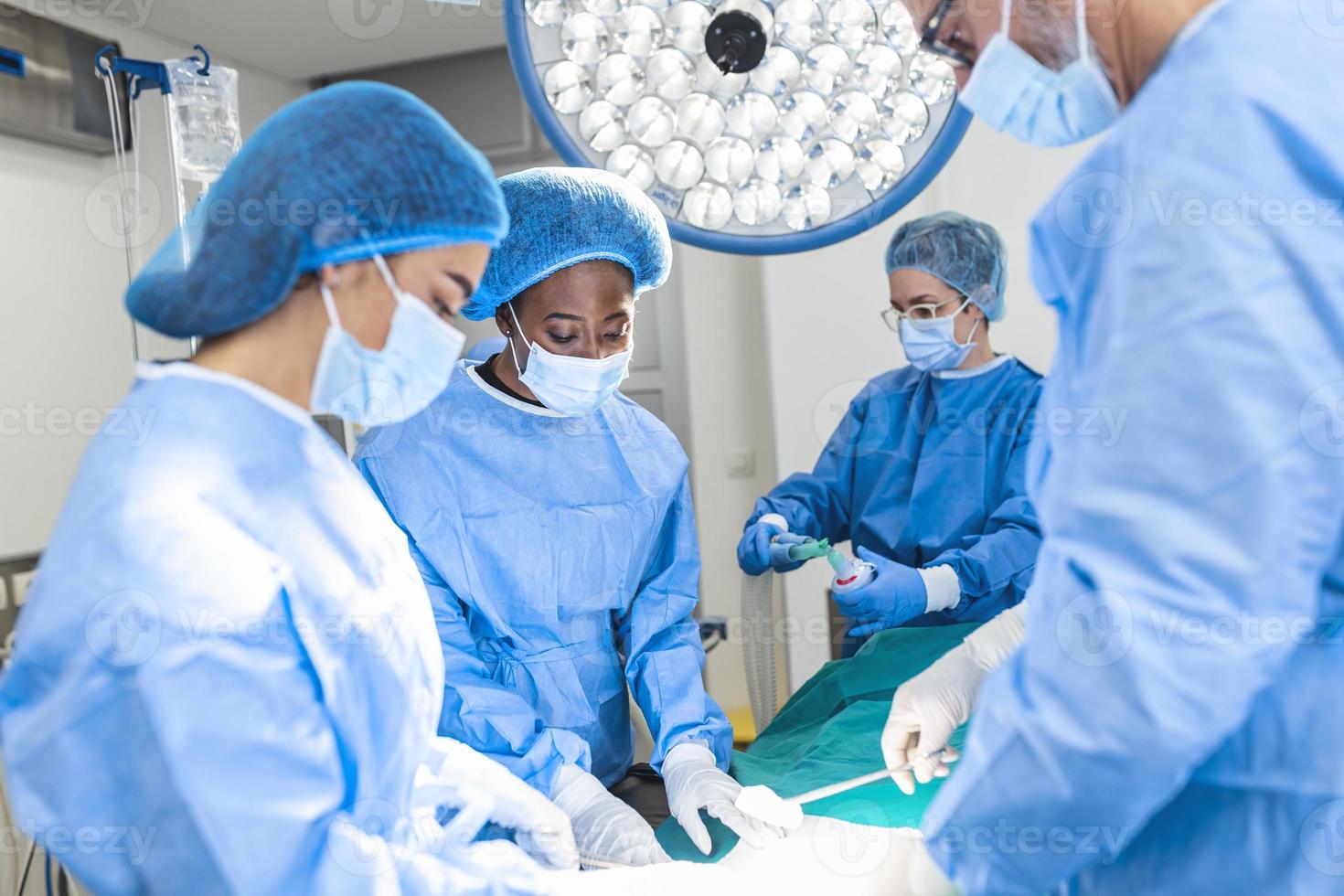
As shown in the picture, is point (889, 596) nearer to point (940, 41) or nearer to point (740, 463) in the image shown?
point (940, 41)

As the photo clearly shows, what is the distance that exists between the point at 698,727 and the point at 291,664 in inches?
29.8

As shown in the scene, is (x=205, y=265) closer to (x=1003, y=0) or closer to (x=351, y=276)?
(x=351, y=276)

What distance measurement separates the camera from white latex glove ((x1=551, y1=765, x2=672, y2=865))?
1.20 metres

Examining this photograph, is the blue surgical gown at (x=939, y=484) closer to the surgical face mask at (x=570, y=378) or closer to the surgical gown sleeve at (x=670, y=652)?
the surgical gown sleeve at (x=670, y=652)

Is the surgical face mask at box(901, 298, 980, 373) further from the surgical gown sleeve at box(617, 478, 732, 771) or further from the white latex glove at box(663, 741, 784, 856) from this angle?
the white latex glove at box(663, 741, 784, 856)

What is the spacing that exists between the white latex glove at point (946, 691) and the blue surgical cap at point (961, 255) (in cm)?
112

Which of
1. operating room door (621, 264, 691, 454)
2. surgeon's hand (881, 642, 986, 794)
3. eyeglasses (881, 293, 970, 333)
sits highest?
eyeglasses (881, 293, 970, 333)

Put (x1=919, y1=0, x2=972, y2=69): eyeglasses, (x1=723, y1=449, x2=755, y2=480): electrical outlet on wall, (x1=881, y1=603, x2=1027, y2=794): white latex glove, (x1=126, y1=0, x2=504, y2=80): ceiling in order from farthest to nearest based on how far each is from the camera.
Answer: (x1=723, y1=449, x2=755, y2=480): electrical outlet on wall, (x1=126, y1=0, x2=504, y2=80): ceiling, (x1=881, y1=603, x2=1027, y2=794): white latex glove, (x1=919, y1=0, x2=972, y2=69): eyeglasses

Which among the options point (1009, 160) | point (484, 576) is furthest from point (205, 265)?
point (1009, 160)

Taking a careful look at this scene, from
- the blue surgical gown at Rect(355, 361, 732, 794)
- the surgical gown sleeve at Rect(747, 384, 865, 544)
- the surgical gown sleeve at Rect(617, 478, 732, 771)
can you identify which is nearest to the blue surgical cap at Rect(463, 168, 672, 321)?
the blue surgical gown at Rect(355, 361, 732, 794)

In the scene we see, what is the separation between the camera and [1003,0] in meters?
0.83

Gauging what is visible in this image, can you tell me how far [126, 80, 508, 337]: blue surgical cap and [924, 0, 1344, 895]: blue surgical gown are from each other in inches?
21.0

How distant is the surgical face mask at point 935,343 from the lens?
2.04 metres

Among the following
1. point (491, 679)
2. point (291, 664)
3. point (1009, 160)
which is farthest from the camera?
point (1009, 160)
